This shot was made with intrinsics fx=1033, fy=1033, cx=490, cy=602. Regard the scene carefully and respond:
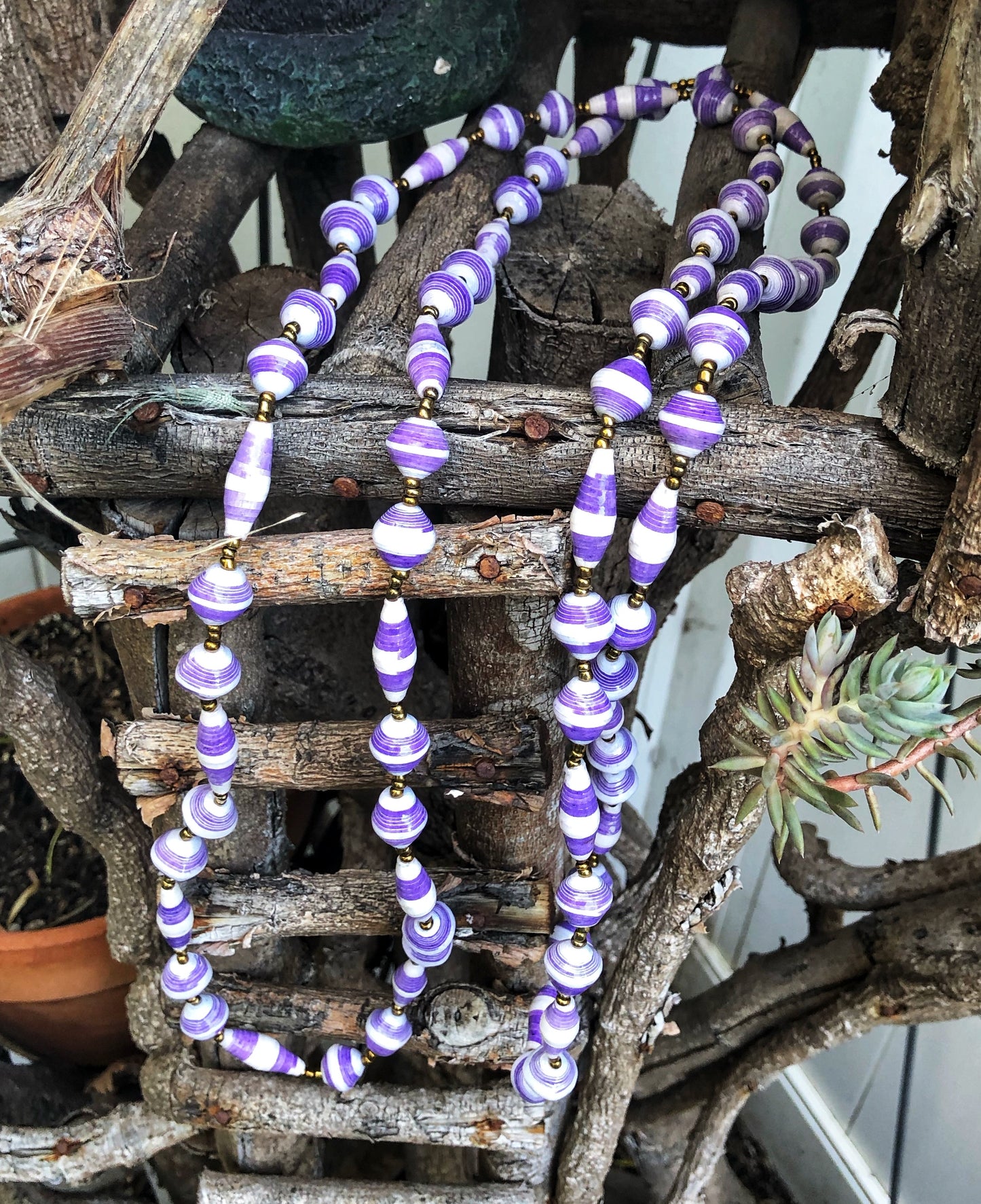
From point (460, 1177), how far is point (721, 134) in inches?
47.0

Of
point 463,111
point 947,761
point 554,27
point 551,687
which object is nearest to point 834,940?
point 947,761

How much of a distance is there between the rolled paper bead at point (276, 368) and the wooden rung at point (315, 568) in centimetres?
10

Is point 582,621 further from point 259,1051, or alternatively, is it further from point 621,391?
point 259,1051

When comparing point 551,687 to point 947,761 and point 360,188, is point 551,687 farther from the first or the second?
point 947,761

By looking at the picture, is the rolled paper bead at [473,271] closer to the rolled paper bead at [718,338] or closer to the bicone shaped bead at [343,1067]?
the rolled paper bead at [718,338]

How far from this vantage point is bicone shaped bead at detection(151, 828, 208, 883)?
856mm

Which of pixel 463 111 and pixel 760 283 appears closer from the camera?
pixel 760 283

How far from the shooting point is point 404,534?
69 cm

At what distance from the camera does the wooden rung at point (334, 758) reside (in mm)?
826

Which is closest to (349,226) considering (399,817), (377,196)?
(377,196)

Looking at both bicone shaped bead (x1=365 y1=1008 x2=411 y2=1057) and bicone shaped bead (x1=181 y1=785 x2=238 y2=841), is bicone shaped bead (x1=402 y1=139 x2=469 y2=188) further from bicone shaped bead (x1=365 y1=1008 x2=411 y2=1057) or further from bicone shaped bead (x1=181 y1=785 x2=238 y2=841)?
bicone shaped bead (x1=365 y1=1008 x2=411 y2=1057)

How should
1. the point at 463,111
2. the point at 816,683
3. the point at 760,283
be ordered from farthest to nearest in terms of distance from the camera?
the point at 463,111 → the point at 760,283 → the point at 816,683

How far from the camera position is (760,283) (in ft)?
2.67

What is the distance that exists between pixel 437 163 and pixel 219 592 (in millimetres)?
519
